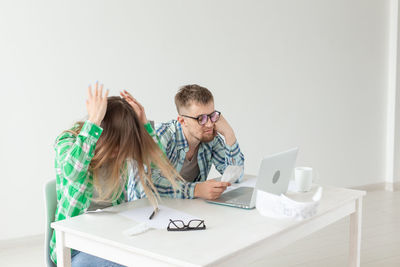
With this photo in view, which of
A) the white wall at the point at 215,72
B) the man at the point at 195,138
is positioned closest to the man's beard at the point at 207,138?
the man at the point at 195,138

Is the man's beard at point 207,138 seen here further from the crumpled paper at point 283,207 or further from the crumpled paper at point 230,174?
the crumpled paper at point 283,207

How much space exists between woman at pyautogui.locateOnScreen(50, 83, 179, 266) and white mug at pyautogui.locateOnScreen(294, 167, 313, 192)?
0.65 m

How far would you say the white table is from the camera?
1373 mm

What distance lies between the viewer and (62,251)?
64.6 inches

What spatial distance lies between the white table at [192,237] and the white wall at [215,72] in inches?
67.8

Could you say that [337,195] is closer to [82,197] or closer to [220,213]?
[220,213]

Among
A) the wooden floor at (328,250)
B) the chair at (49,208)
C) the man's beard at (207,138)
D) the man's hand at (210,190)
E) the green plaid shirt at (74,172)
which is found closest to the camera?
the green plaid shirt at (74,172)

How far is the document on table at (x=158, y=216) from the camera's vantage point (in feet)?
5.41

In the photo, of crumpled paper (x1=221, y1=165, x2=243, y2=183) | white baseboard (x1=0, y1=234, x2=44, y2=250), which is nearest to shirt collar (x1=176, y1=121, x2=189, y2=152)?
crumpled paper (x1=221, y1=165, x2=243, y2=183)

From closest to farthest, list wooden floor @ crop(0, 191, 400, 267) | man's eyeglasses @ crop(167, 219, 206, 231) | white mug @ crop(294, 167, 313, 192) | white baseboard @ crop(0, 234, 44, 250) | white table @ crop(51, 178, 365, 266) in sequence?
white table @ crop(51, 178, 365, 266) → man's eyeglasses @ crop(167, 219, 206, 231) → white mug @ crop(294, 167, 313, 192) → wooden floor @ crop(0, 191, 400, 267) → white baseboard @ crop(0, 234, 44, 250)

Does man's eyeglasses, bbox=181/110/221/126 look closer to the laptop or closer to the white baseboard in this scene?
the laptop

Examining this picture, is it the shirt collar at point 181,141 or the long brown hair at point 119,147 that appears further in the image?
the shirt collar at point 181,141

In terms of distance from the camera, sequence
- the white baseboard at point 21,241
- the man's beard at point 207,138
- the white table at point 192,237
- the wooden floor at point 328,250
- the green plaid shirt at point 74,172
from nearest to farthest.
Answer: the white table at point 192,237 < the green plaid shirt at point 74,172 < the man's beard at point 207,138 < the wooden floor at point 328,250 < the white baseboard at point 21,241

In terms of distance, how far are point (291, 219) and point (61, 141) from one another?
0.90 metres
